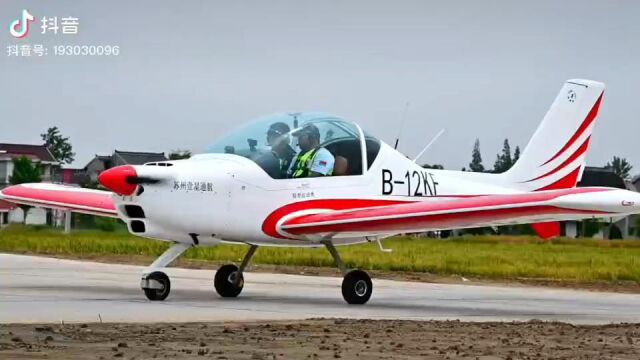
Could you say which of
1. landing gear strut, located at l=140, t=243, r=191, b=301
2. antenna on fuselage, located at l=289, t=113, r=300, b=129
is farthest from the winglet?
landing gear strut, located at l=140, t=243, r=191, b=301

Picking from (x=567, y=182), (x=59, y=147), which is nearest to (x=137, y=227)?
(x=567, y=182)

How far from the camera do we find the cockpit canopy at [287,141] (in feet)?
53.5

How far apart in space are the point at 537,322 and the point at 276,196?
4.30 metres

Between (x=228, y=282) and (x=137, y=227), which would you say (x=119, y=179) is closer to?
(x=137, y=227)

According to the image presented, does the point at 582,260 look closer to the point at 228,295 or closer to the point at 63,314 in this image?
the point at 228,295

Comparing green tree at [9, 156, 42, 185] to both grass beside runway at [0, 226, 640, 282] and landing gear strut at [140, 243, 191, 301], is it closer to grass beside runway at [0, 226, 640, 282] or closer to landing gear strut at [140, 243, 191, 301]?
grass beside runway at [0, 226, 640, 282]

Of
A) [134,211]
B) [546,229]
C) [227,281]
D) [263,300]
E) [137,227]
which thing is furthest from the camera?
[546,229]

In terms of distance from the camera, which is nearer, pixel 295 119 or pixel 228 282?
pixel 295 119

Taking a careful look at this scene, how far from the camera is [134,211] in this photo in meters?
15.5

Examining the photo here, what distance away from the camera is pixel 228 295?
17.1 m

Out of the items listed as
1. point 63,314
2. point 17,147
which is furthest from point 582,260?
point 17,147

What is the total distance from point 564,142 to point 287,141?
17.5ft

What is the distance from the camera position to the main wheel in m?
16.3

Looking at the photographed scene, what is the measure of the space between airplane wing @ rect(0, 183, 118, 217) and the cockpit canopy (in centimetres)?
309
